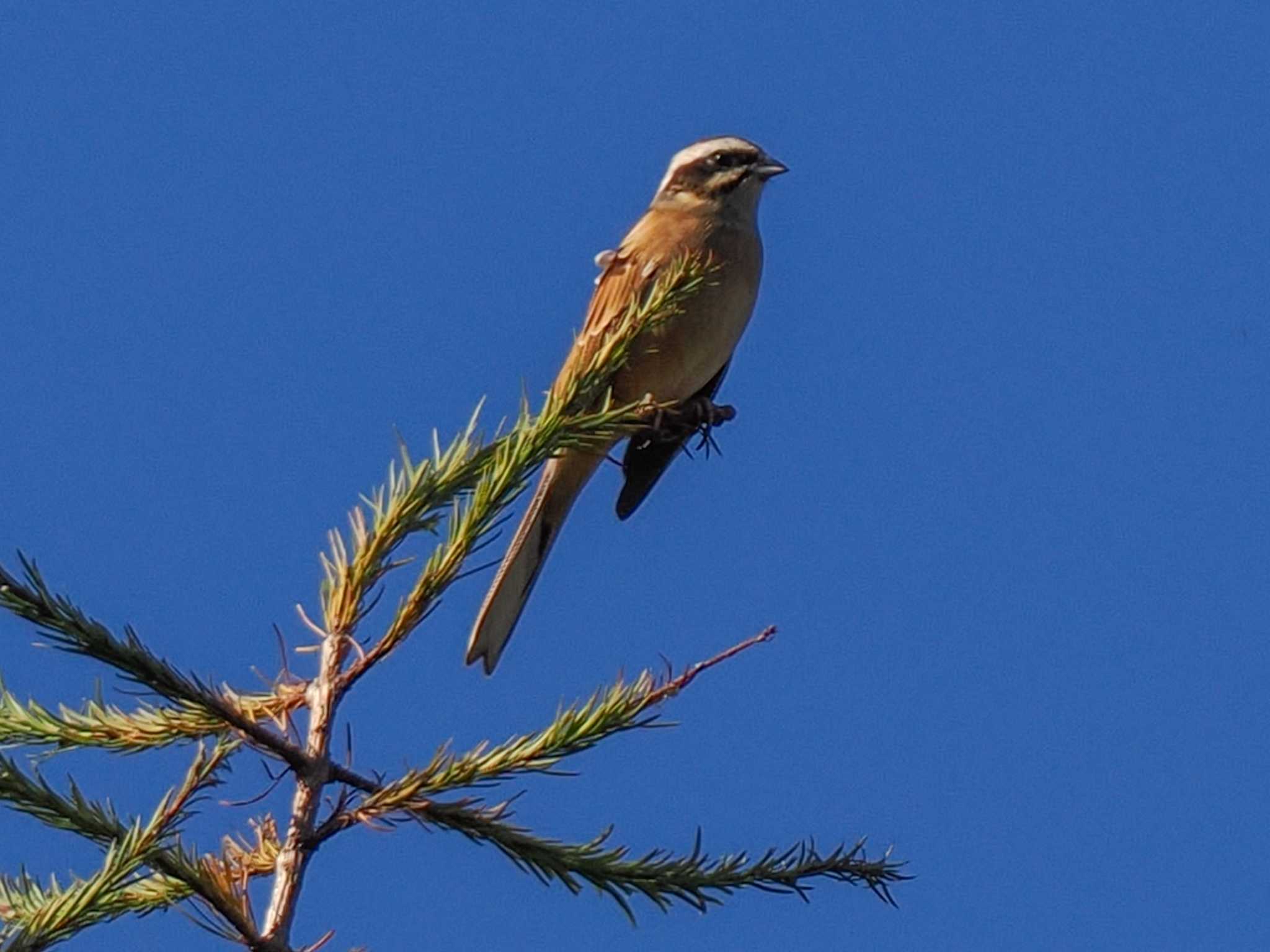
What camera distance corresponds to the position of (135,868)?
1.87 metres

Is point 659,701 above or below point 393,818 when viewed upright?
above

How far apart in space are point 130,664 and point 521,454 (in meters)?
0.71

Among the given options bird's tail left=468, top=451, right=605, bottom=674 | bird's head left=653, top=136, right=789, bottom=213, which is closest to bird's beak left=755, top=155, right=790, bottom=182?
bird's head left=653, top=136, right=789, bottom=213

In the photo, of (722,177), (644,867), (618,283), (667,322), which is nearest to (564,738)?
(644,867)

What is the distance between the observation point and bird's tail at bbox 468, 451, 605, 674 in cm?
392

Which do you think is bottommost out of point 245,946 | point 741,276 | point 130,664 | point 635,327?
point 245,946

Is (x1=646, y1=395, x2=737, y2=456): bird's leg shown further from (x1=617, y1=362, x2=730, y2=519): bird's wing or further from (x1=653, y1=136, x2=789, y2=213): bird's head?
(x1=653, y1=136, x2=789, y2=213): bird's head

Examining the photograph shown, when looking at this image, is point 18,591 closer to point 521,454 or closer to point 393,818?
point 393,818

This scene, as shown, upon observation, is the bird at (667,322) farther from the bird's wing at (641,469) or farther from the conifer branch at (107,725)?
the conifer branch at (107,725)

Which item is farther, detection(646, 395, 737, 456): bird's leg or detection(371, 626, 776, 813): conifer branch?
detection(646, 395, 737, 456): bird's leg

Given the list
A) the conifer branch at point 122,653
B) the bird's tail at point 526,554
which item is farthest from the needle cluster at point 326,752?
the bird's tail at point 526,554

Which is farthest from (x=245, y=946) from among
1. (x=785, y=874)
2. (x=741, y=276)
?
(x=741, y=276)

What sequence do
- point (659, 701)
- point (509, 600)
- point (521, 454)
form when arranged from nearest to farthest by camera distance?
point (659, 701), point (521, 454), point (509, 600)

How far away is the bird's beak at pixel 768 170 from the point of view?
6.18m
